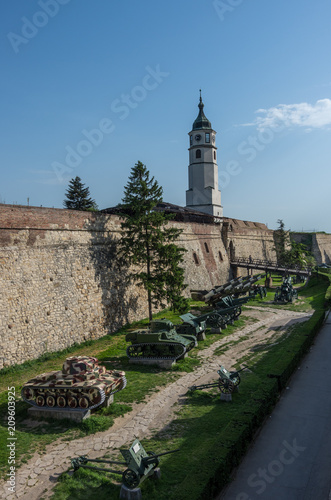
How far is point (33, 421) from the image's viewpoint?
9664 mm

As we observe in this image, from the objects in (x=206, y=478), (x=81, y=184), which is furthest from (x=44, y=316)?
(x=81, y=184)

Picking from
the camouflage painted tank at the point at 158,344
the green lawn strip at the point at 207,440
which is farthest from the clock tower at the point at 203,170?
the green lawn strip at the point at 207,440

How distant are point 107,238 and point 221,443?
13313 mm

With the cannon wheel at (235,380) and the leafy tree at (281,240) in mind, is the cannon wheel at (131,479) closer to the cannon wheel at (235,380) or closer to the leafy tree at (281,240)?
the cannon wheel at (235,380)

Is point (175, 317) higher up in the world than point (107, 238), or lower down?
lower down

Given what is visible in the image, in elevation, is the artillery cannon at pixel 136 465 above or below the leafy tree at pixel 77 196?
→ below

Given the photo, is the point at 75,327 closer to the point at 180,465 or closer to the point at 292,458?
the point at 180,465

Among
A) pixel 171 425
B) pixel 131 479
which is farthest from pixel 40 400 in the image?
pixel 131 479

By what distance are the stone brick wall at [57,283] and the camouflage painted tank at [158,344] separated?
3.33 metres

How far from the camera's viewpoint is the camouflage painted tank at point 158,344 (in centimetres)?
1366

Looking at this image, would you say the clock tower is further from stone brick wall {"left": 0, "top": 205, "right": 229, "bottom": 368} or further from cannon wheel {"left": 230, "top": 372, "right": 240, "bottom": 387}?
cannon wheel {"left": 230, "top": 372, "right": 240, "bottom": 387}

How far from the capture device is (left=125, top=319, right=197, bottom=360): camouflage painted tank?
44.8 ft

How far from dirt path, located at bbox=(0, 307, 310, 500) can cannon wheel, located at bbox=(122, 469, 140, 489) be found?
1530 mm

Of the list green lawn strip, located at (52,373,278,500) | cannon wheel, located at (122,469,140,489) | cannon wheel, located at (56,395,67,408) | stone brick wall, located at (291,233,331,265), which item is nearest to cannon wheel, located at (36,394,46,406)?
cannon wheel, located at (56,395,67,408)
